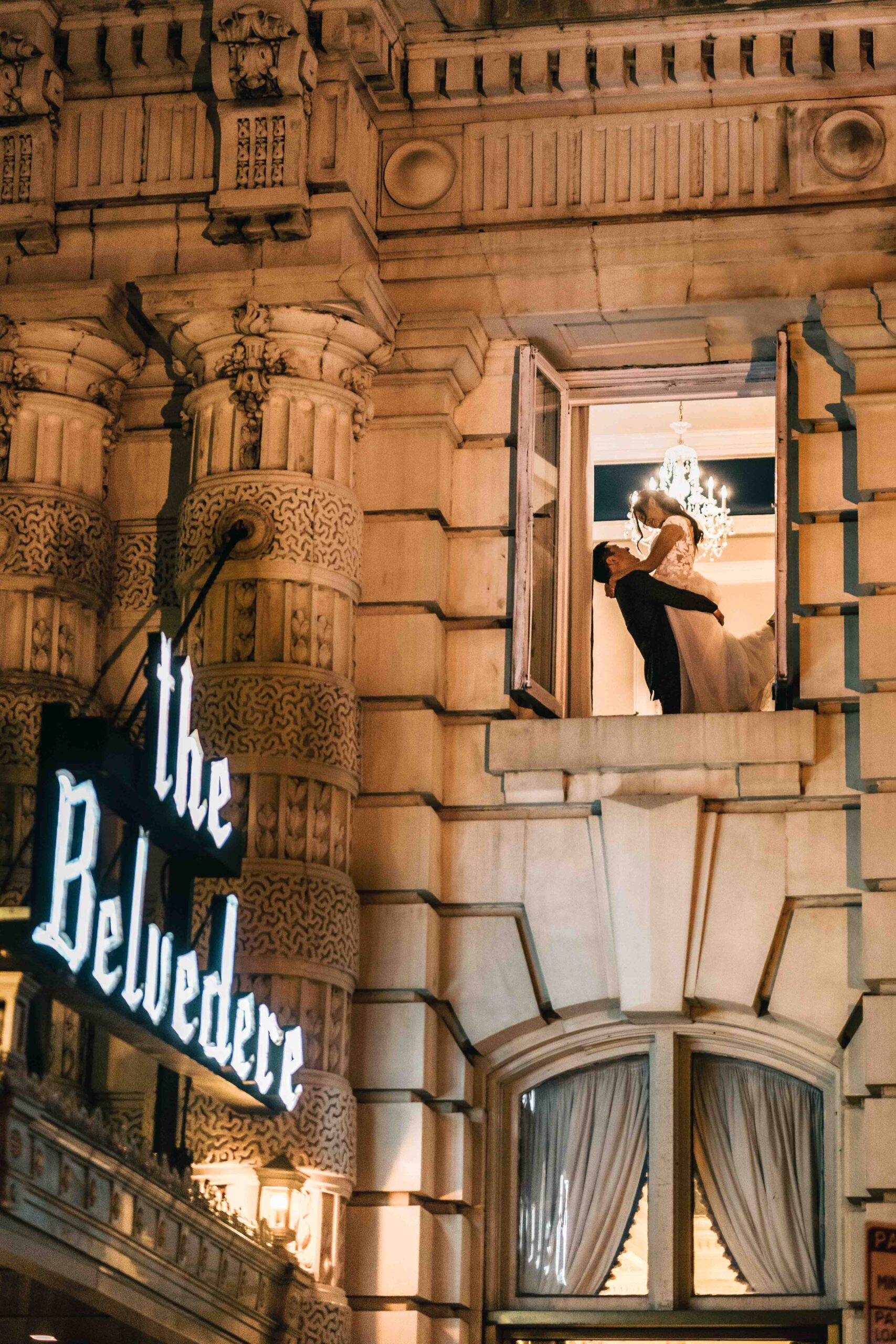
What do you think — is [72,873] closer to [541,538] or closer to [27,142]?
[541,538]

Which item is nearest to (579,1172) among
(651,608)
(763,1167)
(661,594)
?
(763,1167)

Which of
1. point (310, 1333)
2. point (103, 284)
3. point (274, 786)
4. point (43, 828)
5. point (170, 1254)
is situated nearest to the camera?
point (43, 828)

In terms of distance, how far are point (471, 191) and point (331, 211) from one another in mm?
1297

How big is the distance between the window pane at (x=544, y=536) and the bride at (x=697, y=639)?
0.70 m

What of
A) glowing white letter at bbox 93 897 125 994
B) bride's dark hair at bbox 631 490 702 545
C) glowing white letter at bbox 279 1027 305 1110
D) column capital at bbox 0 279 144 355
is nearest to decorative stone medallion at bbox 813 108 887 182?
bride's dark hair at bbox 631 490 702 545

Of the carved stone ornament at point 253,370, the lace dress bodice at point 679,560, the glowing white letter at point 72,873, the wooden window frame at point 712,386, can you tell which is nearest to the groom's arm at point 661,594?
the lace dress bodice at point 679,560

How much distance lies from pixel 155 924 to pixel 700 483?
30.5 feet

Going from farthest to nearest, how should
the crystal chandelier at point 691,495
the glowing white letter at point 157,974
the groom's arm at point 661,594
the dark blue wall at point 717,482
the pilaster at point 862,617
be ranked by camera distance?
the dark blue wall at point 717,482 < the crystal chandelier at point 691,495 < the groom's arm at point 661,594 < the pilaster at point 862,617 < the glowing white letter at point 157,974

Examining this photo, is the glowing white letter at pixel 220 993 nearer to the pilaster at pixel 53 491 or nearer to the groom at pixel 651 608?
the pilaster at pixel 53 491

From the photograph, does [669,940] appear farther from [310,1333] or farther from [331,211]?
[331,211]

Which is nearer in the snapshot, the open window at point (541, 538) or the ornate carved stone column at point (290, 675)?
the ornate carved stone column at point (290, 675)

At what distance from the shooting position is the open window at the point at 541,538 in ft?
59.8

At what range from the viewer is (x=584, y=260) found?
61.5 feet

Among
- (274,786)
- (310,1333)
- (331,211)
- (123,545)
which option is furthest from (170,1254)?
(331,211)
